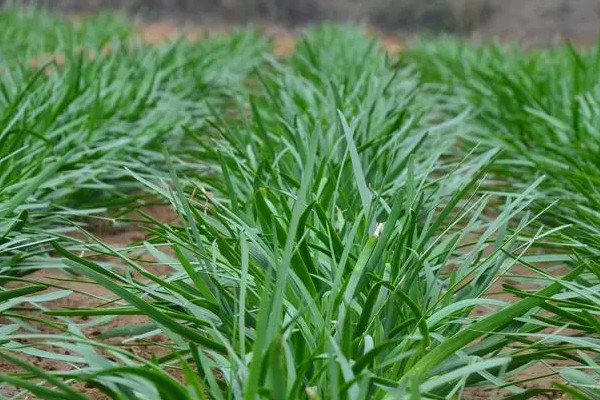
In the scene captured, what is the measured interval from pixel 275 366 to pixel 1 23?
4.81 meters

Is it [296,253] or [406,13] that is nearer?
[296,253]

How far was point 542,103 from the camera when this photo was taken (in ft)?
8.50

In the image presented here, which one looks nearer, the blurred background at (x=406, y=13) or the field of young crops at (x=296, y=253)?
the field of young crops at (x=296, y=253)

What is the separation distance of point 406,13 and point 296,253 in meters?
6.94

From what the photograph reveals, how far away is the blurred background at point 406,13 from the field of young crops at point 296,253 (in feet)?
15.8

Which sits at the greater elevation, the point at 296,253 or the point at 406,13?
the point at 406,13

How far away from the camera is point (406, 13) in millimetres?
7832

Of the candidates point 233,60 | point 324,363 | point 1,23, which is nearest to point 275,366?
point 324,363

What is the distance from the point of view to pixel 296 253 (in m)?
1.13

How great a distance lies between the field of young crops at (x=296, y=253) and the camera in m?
0.94

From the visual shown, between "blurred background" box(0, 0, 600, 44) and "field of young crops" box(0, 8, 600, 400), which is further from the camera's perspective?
"blurred background" box(0, 0, 600, 44)

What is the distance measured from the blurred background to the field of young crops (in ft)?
15.8

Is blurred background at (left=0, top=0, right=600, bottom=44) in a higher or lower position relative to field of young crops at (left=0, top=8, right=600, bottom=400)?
higher

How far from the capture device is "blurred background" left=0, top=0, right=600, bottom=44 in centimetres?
752
